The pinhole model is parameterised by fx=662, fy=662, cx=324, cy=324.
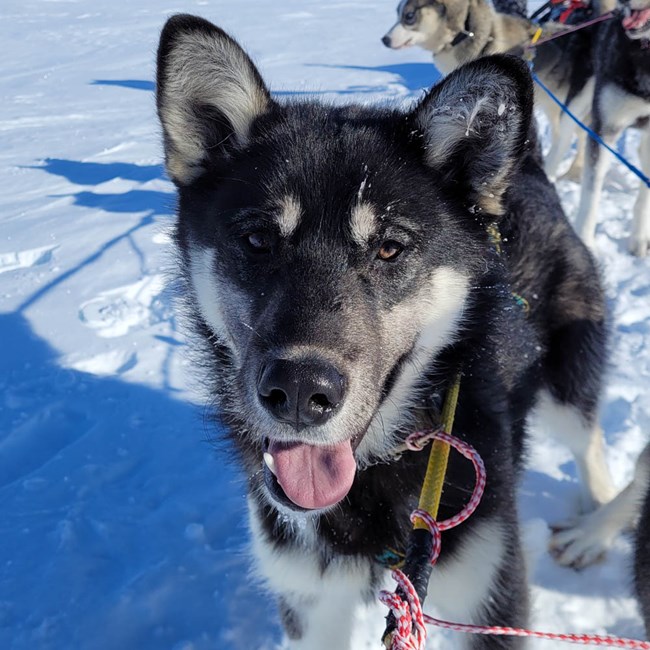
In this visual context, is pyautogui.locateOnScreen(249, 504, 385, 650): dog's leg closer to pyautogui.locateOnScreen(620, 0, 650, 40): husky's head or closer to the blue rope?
the blue rope

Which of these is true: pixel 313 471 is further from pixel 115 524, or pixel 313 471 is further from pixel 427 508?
pixel 115 524

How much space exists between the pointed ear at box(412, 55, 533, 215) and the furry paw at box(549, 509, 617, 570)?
1.36m

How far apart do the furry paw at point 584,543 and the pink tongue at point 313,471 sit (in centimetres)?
132

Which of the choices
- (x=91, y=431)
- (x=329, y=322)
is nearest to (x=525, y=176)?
(x=329, y=322)

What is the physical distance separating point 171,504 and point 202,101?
158 cm

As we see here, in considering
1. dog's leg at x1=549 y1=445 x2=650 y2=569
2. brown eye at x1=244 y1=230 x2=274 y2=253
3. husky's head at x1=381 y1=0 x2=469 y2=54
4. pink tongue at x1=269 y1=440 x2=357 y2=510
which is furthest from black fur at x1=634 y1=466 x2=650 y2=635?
husky's head at x1=381 y1=0 x2=469 y2=54

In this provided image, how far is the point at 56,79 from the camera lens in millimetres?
10258

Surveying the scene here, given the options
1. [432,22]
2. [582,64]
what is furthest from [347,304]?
[432,22]

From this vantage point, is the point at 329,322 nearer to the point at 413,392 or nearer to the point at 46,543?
the point at 413,392

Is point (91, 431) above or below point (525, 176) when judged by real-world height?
below

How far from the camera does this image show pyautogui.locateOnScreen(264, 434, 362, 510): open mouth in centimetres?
151

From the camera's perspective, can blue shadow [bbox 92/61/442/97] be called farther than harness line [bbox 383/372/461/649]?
Yes

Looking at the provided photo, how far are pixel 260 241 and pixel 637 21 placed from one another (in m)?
3.42

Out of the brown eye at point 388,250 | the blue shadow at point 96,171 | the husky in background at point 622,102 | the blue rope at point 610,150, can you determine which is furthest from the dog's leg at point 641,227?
the blue shadow at point 96,171
